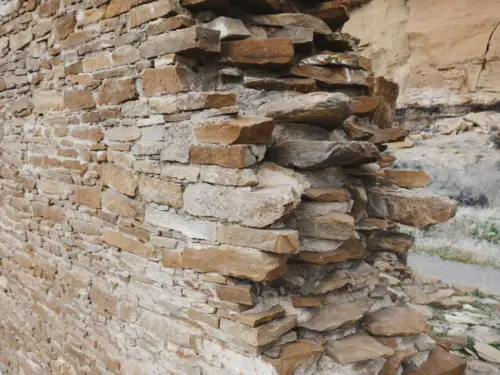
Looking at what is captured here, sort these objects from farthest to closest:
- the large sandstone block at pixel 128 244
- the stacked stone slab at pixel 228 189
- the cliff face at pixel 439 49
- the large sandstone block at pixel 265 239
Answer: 1. the cliff face at pixel 439 49
2. the large sandstone block at pixel 128 244
3. the stacked stone slab at pixel 228 189
4. the large sandstone block at pixel 265 239

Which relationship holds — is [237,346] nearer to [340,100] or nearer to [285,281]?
[285,281]

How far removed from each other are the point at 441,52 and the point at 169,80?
843cm

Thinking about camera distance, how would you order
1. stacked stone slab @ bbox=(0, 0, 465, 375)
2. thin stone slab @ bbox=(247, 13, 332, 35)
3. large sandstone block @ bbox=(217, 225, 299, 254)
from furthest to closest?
thin stone slab @ bbox=(247, 13, 332, 35), stacked stone slab @ bbox=(0, 0, 465, 375), large sandstone block @ bbox=(217, 225, 299, 254)

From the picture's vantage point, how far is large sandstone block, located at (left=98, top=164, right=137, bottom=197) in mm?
1967

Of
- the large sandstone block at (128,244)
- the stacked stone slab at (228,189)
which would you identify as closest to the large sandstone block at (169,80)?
the stacked stone slab at (228,189)

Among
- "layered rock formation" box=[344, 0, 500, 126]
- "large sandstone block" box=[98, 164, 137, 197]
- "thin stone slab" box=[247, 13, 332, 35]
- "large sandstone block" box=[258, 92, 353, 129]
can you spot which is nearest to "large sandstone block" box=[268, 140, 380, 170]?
"large sandstone block" box=[258, 92, 353, 129]

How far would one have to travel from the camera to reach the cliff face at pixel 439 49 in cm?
789

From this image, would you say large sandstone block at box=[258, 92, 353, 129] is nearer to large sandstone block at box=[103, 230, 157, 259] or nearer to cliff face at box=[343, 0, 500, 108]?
large sandstone block at box=[103, 230, 157, 259]

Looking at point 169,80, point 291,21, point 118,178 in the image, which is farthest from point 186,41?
point 118,178

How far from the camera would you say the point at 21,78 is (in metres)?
2.71

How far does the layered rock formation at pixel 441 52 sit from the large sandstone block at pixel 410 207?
7.10 m

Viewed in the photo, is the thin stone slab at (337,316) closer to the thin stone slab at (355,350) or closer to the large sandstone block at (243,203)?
the thin stone slab at (355,350)

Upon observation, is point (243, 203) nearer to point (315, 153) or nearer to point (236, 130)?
point (236, 130)

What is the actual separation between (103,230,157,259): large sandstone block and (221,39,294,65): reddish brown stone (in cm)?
99
